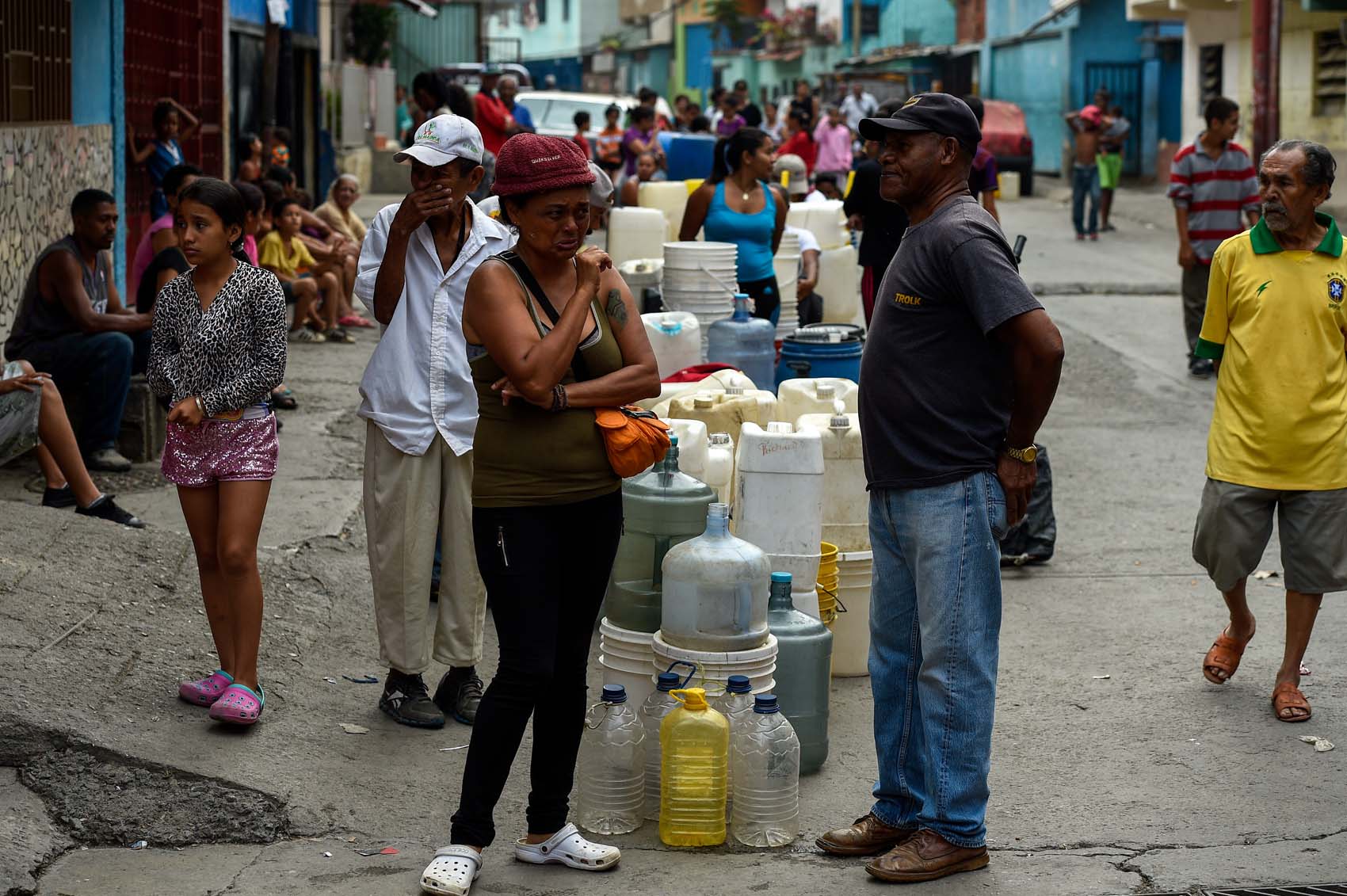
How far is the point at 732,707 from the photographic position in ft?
15.1

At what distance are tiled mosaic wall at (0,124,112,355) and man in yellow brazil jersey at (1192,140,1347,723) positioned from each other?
6589 millimetres

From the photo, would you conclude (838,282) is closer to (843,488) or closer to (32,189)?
(32,189)

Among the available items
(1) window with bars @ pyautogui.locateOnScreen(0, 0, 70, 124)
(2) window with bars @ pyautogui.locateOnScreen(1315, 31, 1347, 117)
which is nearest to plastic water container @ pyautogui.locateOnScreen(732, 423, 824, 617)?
(1) window with bars @ pyautogui.locateOnScreen(0, 0, 70, 124)

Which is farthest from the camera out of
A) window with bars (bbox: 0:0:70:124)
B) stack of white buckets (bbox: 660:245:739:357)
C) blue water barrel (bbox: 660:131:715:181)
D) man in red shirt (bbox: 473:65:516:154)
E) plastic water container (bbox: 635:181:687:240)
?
blue water barrel (bbox: 660:131:715:181)

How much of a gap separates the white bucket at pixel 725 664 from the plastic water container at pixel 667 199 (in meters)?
9.06

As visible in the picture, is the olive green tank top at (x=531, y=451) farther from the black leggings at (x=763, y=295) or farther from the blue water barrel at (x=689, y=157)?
the blue water barrel at (x=689, y=157)

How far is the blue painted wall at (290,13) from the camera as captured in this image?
1694cm

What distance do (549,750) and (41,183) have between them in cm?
694

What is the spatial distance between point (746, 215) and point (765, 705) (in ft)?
17.9

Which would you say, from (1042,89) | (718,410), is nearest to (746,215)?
(718,410)

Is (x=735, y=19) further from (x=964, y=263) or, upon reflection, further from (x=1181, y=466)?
(x=964, y=263)

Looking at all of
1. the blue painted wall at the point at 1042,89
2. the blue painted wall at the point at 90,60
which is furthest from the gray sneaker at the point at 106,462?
the blue painted wall at the point at 1042,89

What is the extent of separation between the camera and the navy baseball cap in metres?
4.05

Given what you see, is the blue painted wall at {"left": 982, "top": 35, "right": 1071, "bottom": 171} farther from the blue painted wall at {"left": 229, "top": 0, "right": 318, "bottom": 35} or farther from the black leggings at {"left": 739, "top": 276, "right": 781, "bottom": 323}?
the black leggings at {"left": 739, "top": 276, "right": 781, "bottom": 323}
